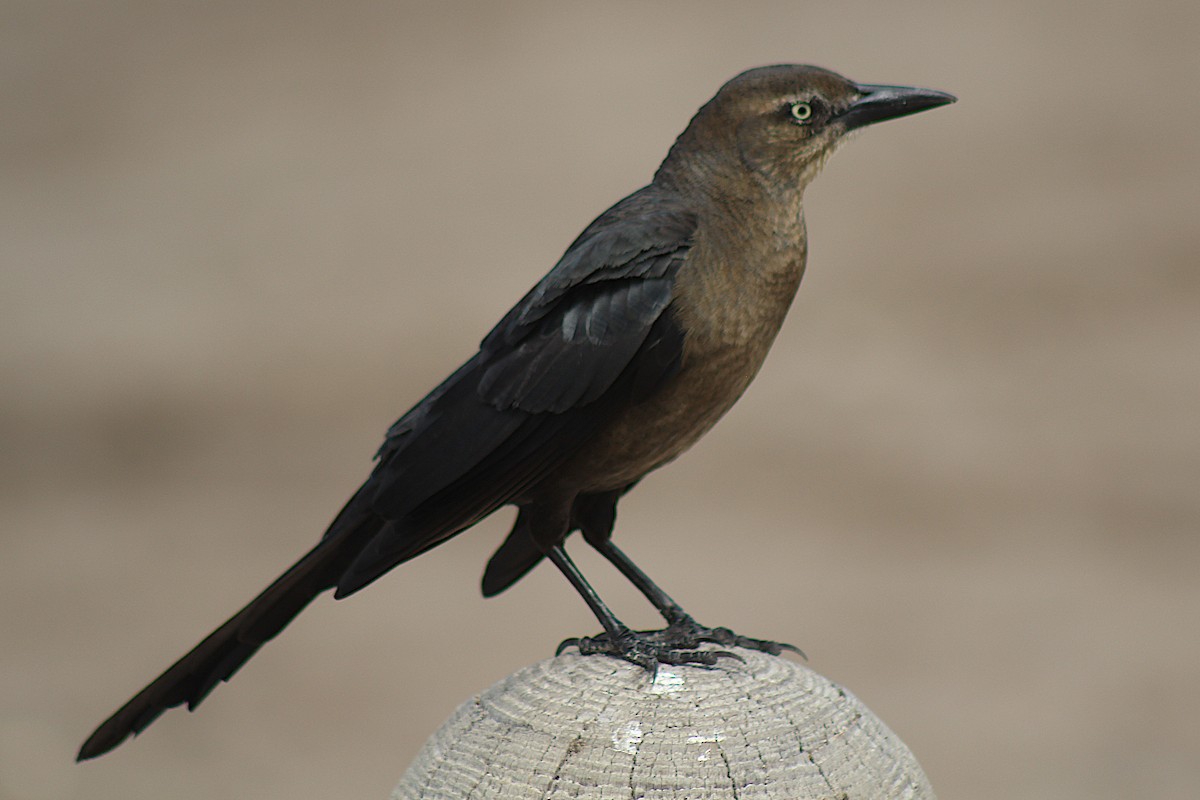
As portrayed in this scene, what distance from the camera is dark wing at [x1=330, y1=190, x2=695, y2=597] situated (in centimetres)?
436

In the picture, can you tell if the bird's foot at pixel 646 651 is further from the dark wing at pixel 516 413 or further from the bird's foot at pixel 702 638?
the dark wing at pixel 516 413

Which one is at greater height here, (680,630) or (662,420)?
(662,420)

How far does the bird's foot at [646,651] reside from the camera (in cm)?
430

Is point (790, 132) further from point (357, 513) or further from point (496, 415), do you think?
point (357, 513)

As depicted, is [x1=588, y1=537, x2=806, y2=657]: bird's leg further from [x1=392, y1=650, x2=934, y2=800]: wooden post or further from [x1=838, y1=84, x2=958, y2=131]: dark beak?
[x1=838, y1=84, x2=958, y2=131]: dark beak

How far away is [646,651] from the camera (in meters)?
4.34

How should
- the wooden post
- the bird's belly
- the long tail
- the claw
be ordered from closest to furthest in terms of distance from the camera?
the wooden post < the claw < the bird's belly < the long tail

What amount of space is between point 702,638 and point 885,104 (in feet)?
5.59

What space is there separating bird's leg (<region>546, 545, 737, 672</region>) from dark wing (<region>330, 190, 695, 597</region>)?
39cm

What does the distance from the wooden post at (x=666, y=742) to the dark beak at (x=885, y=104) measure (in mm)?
1668

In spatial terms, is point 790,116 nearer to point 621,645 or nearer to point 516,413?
point 516,413

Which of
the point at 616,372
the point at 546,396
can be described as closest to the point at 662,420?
the point at 616,372

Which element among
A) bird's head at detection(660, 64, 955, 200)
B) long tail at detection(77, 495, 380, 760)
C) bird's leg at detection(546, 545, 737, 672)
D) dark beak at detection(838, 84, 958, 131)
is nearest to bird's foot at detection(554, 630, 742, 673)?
bird's leg at detection(546, 545, 737, 672)

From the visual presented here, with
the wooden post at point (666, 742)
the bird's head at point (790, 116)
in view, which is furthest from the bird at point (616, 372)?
the wooden post at point (666, 742)
